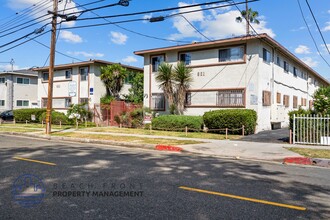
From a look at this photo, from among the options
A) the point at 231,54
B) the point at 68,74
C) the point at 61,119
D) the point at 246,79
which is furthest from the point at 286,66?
the point at 68,74

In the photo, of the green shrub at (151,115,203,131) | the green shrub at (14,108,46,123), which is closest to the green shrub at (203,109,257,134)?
the green shrub at (151,115,203,131)

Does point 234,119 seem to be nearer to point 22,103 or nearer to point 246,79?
point 246,79

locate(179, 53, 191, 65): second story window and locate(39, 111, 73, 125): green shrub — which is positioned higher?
locate(179, 53, 191, 65): second story window

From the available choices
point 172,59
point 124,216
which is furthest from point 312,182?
point 172,59

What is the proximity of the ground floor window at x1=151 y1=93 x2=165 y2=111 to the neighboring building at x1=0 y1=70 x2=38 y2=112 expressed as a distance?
24.9 m

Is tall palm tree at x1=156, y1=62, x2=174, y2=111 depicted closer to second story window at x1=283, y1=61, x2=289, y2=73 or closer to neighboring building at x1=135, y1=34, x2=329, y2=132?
neighboring building at x1=135, y1=34, x2=329, y2=132

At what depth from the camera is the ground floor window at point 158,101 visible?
77.8ft

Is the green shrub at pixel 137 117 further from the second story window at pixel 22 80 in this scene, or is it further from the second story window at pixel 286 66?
the second story window at pixel 22 80

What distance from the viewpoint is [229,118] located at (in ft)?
60.2

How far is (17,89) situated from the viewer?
4094cm

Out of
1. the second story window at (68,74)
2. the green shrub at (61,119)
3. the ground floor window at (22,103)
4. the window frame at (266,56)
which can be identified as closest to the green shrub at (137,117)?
the green shrub at (61,119)

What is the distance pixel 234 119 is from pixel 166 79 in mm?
6090

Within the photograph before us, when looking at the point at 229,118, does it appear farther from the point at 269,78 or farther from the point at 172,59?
the point at 172,59

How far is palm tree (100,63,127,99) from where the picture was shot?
91.8 feet
